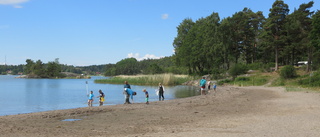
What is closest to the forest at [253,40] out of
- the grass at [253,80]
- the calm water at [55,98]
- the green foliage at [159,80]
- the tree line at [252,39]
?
the tree line at [252,39]

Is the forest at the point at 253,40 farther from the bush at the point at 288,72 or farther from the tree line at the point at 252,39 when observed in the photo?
the bush at the point at 288,72

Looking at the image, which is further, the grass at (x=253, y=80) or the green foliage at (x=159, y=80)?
the green foliage at (x=159, y=80)

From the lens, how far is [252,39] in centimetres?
6519

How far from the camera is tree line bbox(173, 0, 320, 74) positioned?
49.0 m

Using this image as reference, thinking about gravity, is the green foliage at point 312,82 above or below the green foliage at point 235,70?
below

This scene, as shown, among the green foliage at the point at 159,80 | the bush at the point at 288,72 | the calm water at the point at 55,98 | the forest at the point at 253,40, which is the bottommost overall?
the calm water at the point at 55,98

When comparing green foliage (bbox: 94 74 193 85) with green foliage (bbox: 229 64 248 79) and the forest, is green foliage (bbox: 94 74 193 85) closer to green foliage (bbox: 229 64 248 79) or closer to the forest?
the forest

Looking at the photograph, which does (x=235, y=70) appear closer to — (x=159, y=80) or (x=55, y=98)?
(x=159, y=80)

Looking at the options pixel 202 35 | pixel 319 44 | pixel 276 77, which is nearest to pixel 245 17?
pixel 202 35

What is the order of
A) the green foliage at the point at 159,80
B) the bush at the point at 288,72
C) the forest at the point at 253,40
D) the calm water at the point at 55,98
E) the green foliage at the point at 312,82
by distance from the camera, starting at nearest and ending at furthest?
the calm water at the point at 55,98, the green foliage at the point at 312,82, the bush at the point at 288,72, the forest at the point at 253,40, the green foliage at the point at 159,80

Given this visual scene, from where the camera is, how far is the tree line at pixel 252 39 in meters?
49.0

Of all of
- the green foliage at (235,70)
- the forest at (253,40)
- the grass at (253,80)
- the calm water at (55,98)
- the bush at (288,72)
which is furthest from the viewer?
the green foliage at (235,70)

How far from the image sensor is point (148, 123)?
40.8ft

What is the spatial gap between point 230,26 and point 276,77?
20.6 metres
